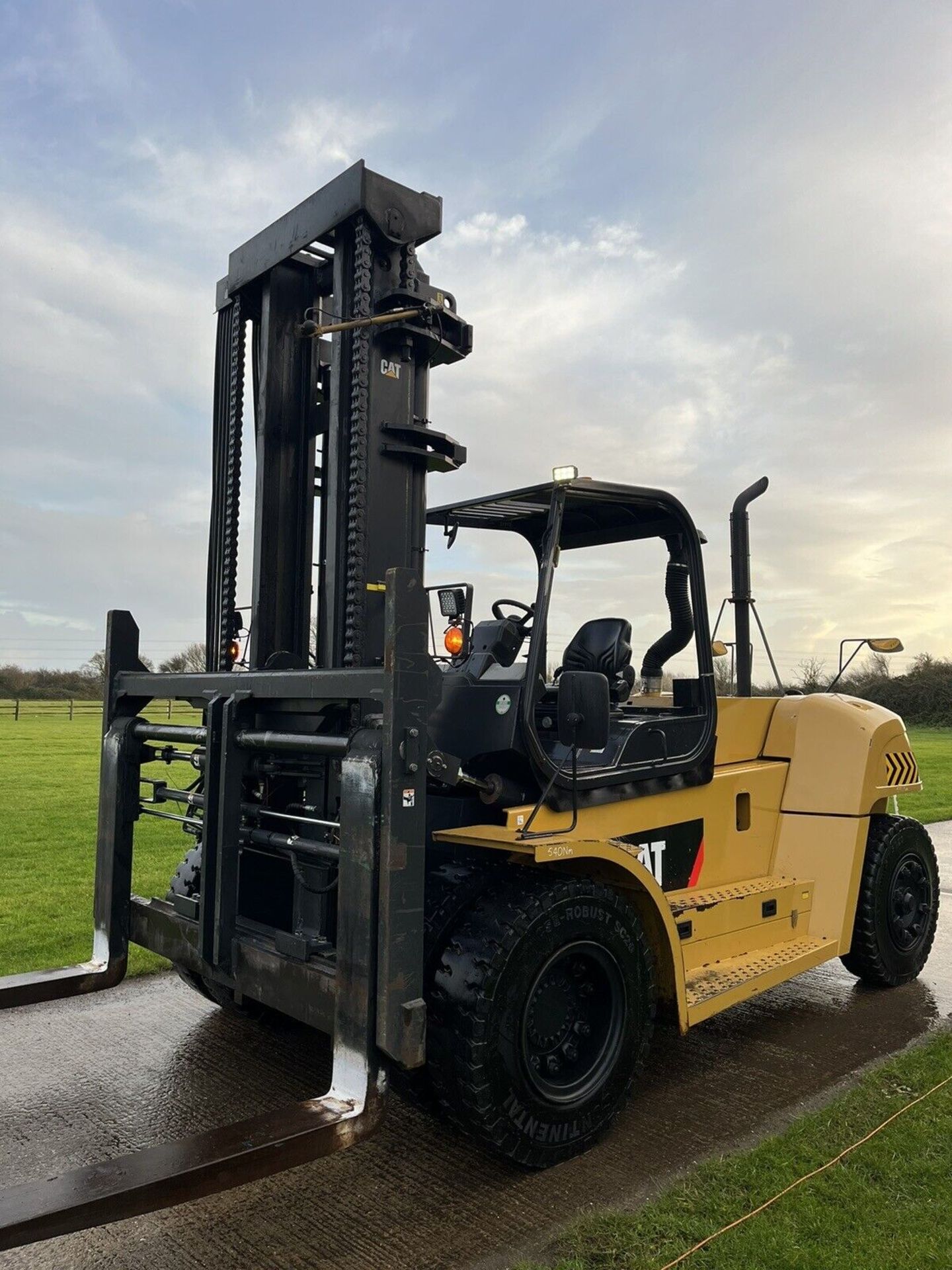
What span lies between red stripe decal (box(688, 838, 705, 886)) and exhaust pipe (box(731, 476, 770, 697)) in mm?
1692

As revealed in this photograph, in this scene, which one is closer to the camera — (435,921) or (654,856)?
(435,921)

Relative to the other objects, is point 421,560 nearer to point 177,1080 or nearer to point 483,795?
point 483,795

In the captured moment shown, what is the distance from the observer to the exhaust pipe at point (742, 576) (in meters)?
6.51

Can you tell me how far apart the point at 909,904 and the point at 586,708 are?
154 inches

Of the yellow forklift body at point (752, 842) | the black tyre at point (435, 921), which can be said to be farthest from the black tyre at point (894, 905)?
the black tyre at point (435, 921)

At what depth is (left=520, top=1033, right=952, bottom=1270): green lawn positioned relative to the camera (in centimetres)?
315

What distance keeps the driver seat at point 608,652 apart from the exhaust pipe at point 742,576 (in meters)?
2.05

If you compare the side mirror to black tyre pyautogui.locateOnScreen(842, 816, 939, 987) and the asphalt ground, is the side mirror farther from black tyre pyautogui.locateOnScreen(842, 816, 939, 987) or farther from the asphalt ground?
black tyre pyautogui.locateOnScreen(842, 816, 939, 987)

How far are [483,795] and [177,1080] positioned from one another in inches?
80.7

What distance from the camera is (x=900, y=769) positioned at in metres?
6.45

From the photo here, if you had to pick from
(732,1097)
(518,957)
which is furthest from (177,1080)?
(732,1097)

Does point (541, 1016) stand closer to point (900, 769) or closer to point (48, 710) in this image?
point (900, 769)

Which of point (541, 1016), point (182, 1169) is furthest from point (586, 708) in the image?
point (182, 1169)

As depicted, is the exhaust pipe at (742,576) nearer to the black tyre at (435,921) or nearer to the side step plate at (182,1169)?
the black tyre at (435,921)
